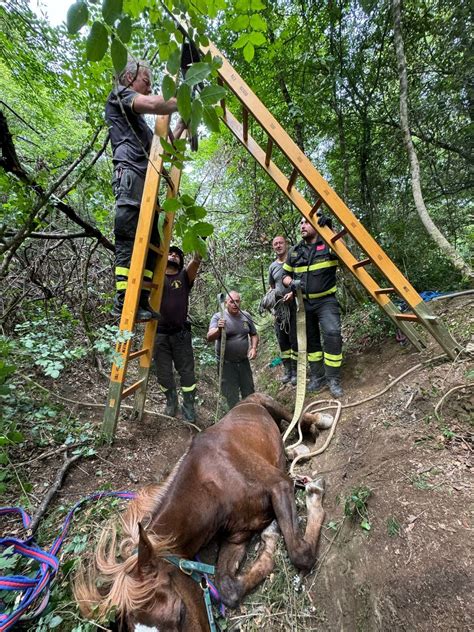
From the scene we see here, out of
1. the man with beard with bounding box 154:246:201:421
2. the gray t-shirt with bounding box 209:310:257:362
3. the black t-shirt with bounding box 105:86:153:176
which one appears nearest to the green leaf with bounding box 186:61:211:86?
the black t-shirt with bounding box 105:86:153:176

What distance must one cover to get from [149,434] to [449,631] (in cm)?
295

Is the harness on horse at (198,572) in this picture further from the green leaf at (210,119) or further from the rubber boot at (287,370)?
the rubber boot at (287,370)

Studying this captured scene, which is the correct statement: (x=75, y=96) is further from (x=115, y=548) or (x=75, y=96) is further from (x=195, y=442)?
(x=115, y=548)

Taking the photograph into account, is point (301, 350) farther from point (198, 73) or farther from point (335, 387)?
point (198, 73)

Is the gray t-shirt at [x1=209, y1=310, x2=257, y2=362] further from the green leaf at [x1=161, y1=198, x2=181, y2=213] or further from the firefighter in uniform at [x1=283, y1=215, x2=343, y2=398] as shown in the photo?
the green leaf at [x1=161, y1=198, x2=181, y2=213]

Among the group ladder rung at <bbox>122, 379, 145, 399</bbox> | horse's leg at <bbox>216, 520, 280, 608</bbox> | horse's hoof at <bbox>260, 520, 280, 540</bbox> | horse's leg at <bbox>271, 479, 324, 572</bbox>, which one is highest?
ladder rung at <bbox>122, 379, 145, 399</bbox>

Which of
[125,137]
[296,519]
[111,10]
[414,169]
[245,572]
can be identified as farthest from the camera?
[414,169]

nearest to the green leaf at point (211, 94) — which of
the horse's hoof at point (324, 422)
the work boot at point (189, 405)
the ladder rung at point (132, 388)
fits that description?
the ladder rung at point (132, 388)

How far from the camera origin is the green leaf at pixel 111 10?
651mm

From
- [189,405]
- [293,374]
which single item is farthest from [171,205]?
[293,374]

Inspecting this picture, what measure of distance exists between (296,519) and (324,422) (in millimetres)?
1387

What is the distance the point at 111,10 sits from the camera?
2.18ft

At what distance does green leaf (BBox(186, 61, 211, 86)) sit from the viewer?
2.84 ft

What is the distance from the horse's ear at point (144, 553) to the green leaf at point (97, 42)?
1897 mm
